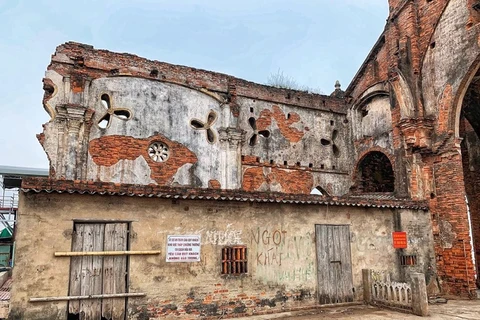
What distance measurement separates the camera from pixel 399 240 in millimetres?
11766

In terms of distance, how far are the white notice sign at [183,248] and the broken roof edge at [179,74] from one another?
8030mm

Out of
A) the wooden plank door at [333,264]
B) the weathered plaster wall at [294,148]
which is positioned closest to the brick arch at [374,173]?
the weathered plaster wall at [294,148]

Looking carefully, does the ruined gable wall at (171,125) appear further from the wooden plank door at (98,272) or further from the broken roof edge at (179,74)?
the wooden plank door at (98,272)

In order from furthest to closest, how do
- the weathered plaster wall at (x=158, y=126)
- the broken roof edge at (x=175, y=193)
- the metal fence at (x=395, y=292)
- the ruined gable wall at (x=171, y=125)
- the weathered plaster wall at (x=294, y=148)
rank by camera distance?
the weathered plaster wall at (x=294, y=148) → the weathered plaster wall at (x=158, y=126) → the ruined gable wall at (x=171, y=125) → the metal fence at (x=395, y=292) → the broken roof edge at (x=175, y=193)

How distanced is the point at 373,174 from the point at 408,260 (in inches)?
257

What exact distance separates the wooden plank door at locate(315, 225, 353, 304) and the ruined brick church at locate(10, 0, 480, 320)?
43mm

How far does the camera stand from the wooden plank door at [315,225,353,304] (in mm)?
10453

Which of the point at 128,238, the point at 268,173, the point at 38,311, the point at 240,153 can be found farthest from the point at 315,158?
the point at 38,311

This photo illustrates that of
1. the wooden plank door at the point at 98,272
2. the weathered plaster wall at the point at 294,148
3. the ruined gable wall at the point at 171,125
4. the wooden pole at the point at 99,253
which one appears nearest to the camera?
the wooden pole at the point at 99,253

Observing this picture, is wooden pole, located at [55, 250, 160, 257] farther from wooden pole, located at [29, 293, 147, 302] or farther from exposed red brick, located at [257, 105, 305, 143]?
exposed red brick, located at [257, 105, 305, 143]

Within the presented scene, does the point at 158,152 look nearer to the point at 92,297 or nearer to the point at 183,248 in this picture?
the point at 183,248

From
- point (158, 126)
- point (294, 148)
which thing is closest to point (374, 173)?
point (294, 148)

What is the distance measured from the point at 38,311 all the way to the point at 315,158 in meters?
13.2

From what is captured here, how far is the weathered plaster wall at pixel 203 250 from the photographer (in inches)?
300
